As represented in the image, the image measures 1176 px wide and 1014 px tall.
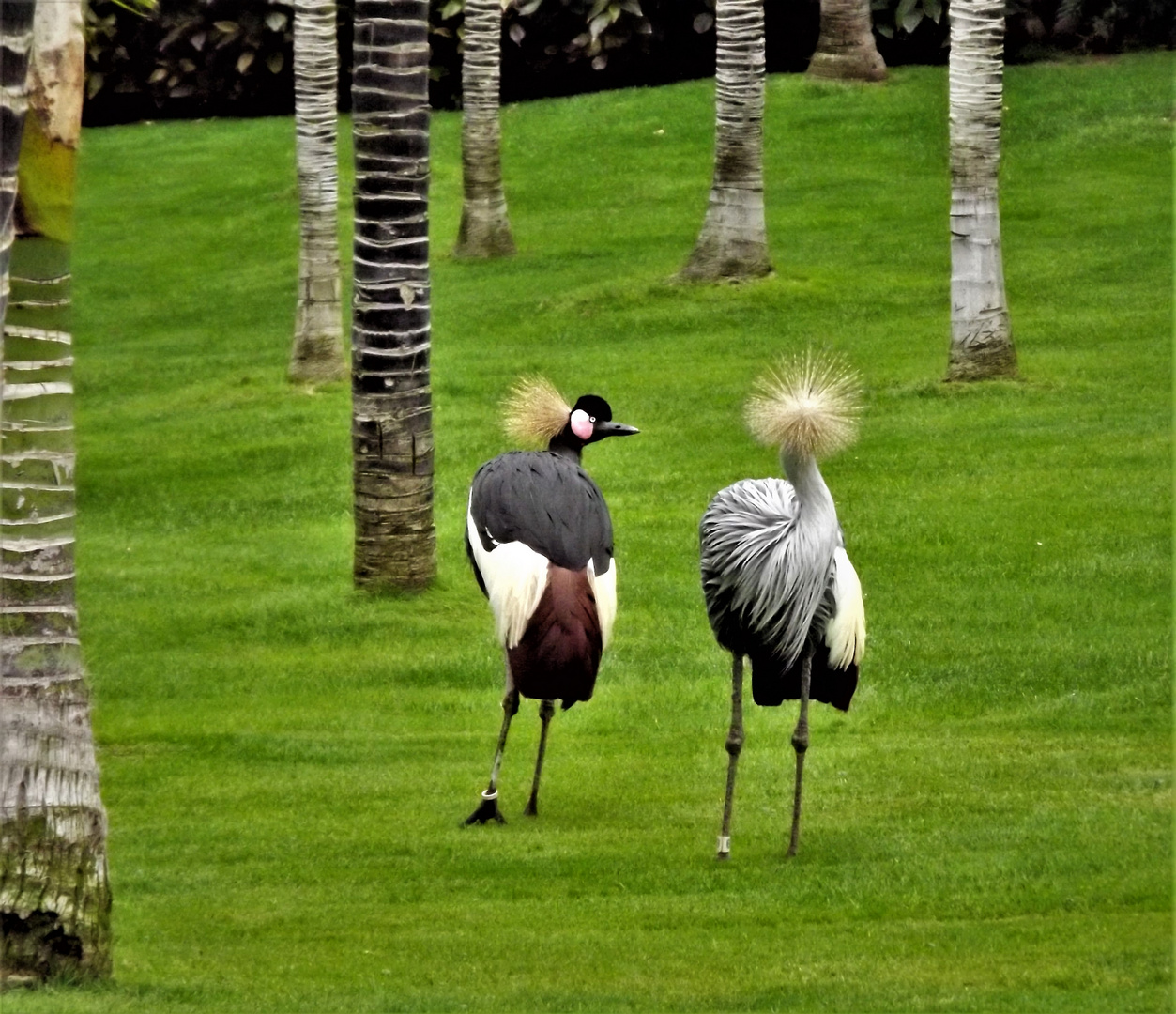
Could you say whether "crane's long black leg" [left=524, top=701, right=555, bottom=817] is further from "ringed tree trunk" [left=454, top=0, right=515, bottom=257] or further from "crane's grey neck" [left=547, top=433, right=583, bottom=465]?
"ringed tree trunk" [left=454, top=0, right=515, bottom=257]

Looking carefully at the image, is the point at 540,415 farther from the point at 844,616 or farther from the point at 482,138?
the point at 482,138

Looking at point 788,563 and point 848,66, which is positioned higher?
point 788,563

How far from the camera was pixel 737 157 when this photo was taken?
64.1 ft

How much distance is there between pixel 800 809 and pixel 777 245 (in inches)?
520

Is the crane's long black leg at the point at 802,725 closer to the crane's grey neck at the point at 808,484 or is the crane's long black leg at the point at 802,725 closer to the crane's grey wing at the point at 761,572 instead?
the crane's grey wing at the point at 761,572

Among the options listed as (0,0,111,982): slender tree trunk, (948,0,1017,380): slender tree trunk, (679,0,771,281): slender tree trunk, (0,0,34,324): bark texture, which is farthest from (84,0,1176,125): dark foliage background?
(0,0,34,324): bark texture

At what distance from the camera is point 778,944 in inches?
291

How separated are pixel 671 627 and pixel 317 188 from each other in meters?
7.94

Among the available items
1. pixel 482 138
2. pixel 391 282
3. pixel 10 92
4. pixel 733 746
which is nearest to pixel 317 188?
pixel 482 138

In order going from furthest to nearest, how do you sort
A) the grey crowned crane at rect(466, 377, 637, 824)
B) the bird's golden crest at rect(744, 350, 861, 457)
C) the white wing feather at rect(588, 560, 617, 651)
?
the white wing feather at rect(588, 560, 617, 651)
the grey crowned crane at rect(466, 377, 637, 824)
the bird's golden crest at rect(744, 350, 861, 457)

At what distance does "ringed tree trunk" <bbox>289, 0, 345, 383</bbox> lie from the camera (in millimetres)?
19016

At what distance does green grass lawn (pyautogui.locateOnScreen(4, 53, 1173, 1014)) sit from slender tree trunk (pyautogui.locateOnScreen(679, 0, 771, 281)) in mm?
418

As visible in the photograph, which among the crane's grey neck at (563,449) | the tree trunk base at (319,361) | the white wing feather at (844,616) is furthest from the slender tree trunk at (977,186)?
the white wing feather at (844,616)

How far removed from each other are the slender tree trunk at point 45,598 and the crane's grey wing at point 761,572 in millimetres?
2743
